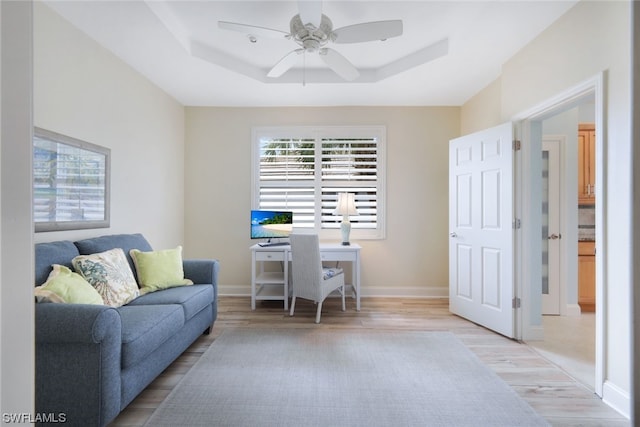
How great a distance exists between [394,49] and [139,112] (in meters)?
2.72

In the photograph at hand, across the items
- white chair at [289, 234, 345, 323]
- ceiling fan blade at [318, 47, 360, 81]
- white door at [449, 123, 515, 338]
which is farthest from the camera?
white chair at [289, 234, 345, 323]

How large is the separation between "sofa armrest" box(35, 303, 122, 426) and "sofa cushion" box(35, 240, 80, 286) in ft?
1.40

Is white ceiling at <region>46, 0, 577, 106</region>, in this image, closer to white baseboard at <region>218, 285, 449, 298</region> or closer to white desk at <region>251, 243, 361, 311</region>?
white desk at <region>251, 243, 361, 311</region>

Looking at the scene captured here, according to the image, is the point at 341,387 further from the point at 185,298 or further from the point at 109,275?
the point at 109,275

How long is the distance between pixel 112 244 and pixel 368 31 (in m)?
2.60

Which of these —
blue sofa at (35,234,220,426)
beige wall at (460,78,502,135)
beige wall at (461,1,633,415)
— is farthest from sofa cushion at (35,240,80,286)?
beige wall at (460,78,502,135)

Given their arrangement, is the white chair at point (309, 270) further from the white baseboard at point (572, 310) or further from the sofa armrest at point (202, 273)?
the white baseboard at point (572, 310)

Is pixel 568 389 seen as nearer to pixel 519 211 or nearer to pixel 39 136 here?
pixel 519 211

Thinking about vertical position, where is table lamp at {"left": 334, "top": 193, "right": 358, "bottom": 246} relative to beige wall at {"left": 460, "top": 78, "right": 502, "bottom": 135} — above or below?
below

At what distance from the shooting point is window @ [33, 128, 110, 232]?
1.96m

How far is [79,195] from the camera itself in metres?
2.29

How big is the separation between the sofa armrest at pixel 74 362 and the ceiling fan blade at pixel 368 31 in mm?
2284

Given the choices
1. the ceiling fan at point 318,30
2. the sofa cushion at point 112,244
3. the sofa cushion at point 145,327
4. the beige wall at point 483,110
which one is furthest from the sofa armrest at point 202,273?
the beige wall at point 483,110

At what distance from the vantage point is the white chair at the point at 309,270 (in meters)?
2.98
